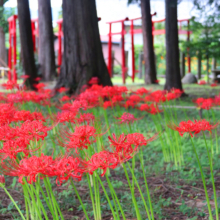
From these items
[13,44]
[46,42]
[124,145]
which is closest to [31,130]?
[124,145]

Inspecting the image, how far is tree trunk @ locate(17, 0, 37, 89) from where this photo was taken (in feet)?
31.7

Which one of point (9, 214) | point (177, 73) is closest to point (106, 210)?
point (9, 214)

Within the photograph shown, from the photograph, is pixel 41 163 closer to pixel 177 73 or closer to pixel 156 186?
pixel 156 186

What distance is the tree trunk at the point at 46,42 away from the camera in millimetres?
13371

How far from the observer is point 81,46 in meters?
7.52

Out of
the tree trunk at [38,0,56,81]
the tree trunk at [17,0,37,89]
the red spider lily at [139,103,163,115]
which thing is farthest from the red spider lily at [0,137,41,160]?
the tree trunk at [38,0,56,81]

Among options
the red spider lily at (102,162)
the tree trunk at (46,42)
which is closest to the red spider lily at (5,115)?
the red spider lily at (102,162)

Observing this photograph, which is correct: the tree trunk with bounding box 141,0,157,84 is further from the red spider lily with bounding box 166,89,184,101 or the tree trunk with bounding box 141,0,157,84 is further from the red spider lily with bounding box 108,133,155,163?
the red spider lily with bounding box 108,133,155,163

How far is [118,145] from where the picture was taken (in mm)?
1469

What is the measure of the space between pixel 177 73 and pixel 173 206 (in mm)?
6474

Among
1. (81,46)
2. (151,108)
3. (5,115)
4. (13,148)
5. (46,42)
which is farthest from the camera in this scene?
(46,42)

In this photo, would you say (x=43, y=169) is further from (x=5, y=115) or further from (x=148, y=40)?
(x=148, y=40)

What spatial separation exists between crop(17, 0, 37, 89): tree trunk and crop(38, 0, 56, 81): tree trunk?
3.67 metres

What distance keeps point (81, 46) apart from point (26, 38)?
114 inches
